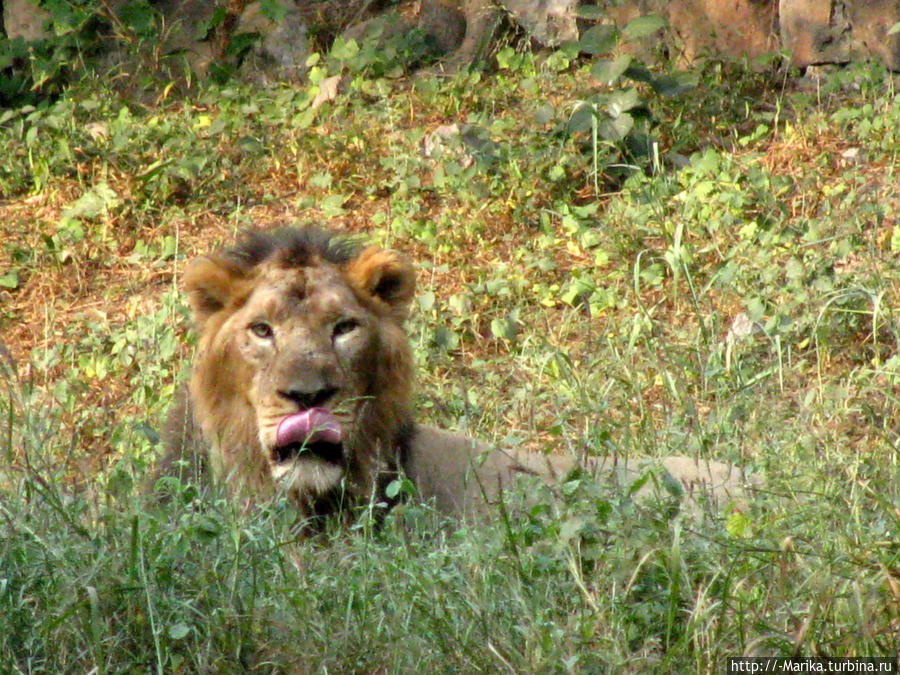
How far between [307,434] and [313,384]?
0.51 feet

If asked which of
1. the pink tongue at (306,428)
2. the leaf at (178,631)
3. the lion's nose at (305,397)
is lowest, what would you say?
the pink tongue at (306,428)

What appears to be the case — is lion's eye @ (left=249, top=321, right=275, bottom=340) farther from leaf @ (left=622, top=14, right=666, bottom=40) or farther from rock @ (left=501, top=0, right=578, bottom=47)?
rock @ (left=501, top=0, right=578, bottom=47)

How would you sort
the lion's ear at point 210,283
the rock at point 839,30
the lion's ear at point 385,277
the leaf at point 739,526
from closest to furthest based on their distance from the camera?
the leaf at point 739,526 → the lion's ear at point 210,283 → the lion's ear at point 385,277 → the rock at point 839,30

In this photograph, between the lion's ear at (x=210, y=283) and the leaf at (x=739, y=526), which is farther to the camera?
the lion's ear at (x=210, y=283)

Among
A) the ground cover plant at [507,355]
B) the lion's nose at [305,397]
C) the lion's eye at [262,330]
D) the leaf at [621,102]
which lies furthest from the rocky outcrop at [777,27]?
the lion's nose at [305,397]

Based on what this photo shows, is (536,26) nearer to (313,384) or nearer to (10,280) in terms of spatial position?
(10,280)

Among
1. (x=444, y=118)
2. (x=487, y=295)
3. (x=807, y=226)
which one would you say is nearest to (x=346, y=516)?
(x=487, y=295)

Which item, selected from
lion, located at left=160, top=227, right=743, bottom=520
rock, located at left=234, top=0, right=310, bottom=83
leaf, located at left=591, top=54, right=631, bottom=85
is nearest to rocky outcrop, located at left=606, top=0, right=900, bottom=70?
leaf, located at left=591, top=54, right=631, bottom=85

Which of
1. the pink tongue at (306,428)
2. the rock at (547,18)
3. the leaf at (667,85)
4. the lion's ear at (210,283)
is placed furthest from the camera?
the rock at (547,18)

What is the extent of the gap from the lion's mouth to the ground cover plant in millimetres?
348

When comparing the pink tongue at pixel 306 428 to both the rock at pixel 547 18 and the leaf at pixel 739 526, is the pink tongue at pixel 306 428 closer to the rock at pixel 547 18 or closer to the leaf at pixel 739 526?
the leaf at pixel 739 526

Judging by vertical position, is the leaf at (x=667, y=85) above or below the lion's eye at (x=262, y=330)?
below

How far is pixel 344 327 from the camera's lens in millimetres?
4785

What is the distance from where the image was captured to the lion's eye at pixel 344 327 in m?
4.76
